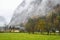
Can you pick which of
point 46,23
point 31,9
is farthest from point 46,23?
point 31,9

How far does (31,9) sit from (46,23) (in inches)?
15.1

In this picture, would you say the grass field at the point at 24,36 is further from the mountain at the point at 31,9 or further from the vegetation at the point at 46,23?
the mountain at the point at 31,9

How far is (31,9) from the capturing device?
119 inches

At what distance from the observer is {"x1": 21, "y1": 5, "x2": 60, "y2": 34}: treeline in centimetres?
302

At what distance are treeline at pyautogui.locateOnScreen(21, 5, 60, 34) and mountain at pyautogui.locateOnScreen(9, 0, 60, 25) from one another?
0.26 feet

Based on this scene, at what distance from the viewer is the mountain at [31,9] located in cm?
300

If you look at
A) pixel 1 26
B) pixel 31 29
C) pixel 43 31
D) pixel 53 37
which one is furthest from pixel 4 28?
pixel 53 37

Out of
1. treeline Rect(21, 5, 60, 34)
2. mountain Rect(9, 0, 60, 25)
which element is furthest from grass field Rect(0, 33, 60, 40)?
mountain Rect(9, 0, 60, 25)

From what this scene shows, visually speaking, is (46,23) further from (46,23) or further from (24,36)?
(24,36)

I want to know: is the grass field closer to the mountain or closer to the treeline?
the treeline

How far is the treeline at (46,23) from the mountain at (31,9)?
3.1 inches

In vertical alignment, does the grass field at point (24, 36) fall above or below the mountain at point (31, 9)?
below

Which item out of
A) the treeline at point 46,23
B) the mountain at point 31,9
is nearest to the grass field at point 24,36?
the treeline at point 46,23

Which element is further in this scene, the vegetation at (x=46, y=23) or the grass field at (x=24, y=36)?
the vegetation at (x=46, y=23)
